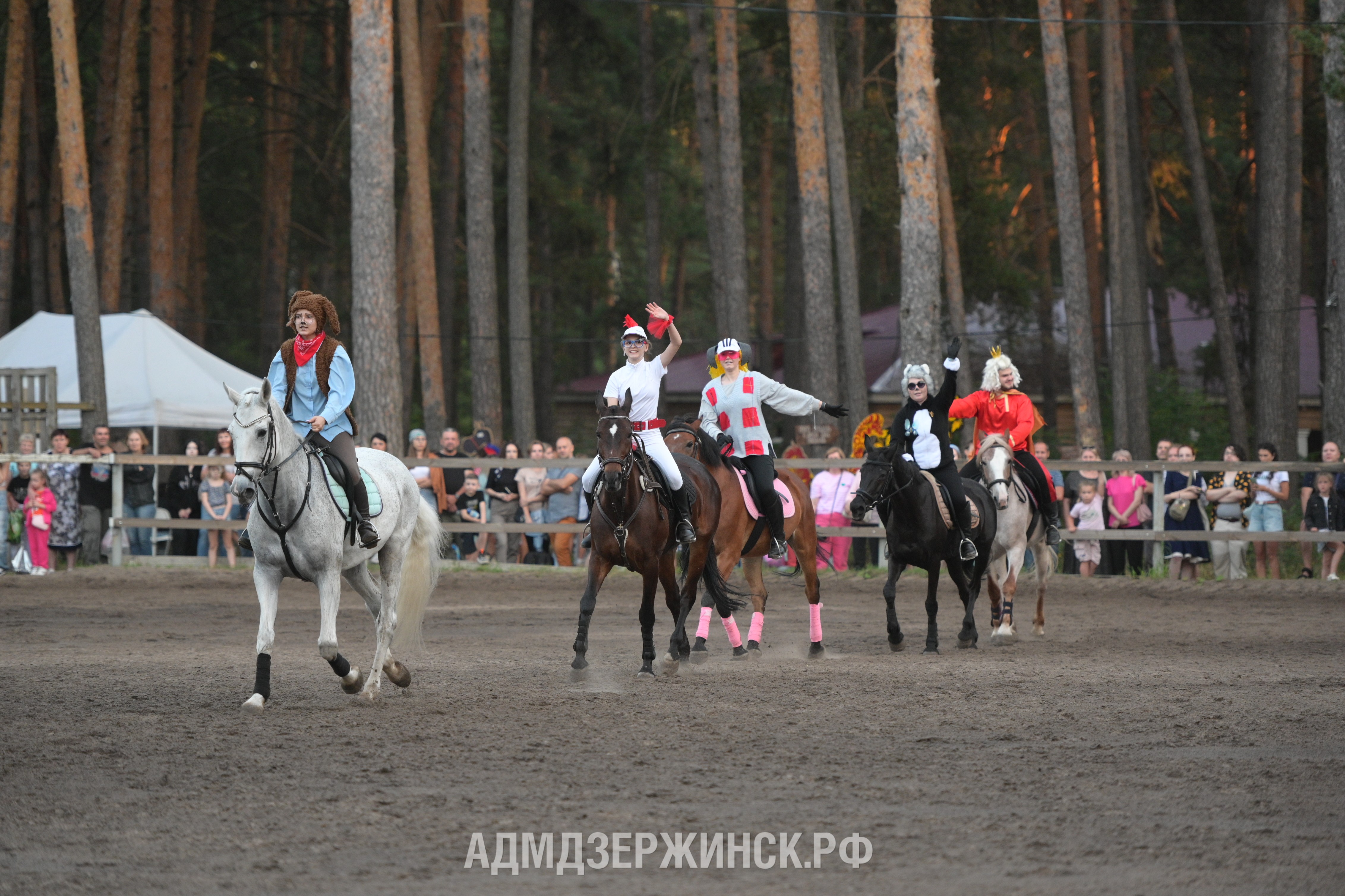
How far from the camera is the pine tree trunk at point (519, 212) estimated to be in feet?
101

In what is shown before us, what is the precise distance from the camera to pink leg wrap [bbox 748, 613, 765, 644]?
1278 centimetres

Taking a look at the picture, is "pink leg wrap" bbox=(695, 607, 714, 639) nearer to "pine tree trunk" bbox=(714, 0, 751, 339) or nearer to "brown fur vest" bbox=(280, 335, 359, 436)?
"brown fur vest" bbox=(280, 335, 359, 436)

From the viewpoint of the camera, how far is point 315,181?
4347cm

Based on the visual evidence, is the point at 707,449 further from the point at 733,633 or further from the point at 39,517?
the point at 39,517

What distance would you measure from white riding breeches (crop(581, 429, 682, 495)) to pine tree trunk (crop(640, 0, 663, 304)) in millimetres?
25249

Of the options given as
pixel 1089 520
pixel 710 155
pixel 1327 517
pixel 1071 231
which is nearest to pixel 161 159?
pixel 710 155

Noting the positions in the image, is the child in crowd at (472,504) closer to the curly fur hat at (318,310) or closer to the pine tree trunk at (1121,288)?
the curly fur hat at (318,310)

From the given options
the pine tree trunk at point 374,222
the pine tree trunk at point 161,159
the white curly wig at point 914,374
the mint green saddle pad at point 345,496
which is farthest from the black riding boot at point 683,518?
the pine tree trunk at point 161,159

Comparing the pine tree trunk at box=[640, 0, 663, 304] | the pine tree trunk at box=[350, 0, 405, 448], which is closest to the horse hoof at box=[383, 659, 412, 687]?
the pine tree trunk at box=[350, 0, 405, 448]

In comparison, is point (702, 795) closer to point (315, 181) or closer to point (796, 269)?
point (796, 269)

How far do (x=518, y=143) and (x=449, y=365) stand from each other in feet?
43.3

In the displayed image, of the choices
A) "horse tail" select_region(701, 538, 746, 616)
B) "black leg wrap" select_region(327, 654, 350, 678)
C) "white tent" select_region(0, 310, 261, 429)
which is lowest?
"black leg wrap" select_region(327, 654, 350, 678)

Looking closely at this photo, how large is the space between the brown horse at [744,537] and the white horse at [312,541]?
2430mm

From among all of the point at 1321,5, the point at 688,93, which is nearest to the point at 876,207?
the point at 688,93
